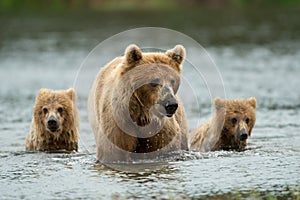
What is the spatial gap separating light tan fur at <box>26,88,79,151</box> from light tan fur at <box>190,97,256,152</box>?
177cm

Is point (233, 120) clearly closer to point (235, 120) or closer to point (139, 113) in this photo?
point (235, 120)

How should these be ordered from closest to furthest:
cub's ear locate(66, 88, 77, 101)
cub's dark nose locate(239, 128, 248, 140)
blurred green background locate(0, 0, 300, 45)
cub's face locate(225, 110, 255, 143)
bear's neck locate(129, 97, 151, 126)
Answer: bear's neck locate(129, 97, 151, 126) < cub's dark nose locate(239, 128, 248, 140) < cub's face locate(225, 110, 255, 143) < cub's ear locate(66, 88, 77, 101) < blurred green background locate(0, 0, 300, 45)

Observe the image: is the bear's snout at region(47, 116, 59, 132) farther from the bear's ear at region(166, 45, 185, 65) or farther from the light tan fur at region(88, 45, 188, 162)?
the bear's ear at region(166, 45, 185, 65)

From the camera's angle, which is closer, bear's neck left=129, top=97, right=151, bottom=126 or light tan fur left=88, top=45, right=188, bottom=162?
light tan fur left=88, top=45, right=188, bottom=162

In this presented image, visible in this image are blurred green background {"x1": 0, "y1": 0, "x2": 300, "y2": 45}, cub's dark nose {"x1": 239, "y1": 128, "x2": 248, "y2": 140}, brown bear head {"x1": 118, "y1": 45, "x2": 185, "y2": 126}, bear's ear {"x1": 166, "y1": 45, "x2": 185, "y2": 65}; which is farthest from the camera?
blurred green background {"x1": 0, "y1": 0, "x2": 300, "y2": 45}

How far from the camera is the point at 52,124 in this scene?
35.2 feet

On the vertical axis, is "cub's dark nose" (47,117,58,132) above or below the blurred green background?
below

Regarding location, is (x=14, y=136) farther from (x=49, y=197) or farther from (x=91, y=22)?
(x=91, y=22)

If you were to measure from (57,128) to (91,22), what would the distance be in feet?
76.5

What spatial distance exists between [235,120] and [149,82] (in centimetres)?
270

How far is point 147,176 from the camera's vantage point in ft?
28.5

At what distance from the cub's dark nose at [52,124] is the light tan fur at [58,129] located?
0.15 metres

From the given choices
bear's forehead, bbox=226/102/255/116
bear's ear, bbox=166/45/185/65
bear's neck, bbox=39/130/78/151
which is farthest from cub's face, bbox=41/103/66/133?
bear's ear, bbox=166/45/185/65

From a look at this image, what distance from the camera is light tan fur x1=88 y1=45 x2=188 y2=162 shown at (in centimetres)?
855
